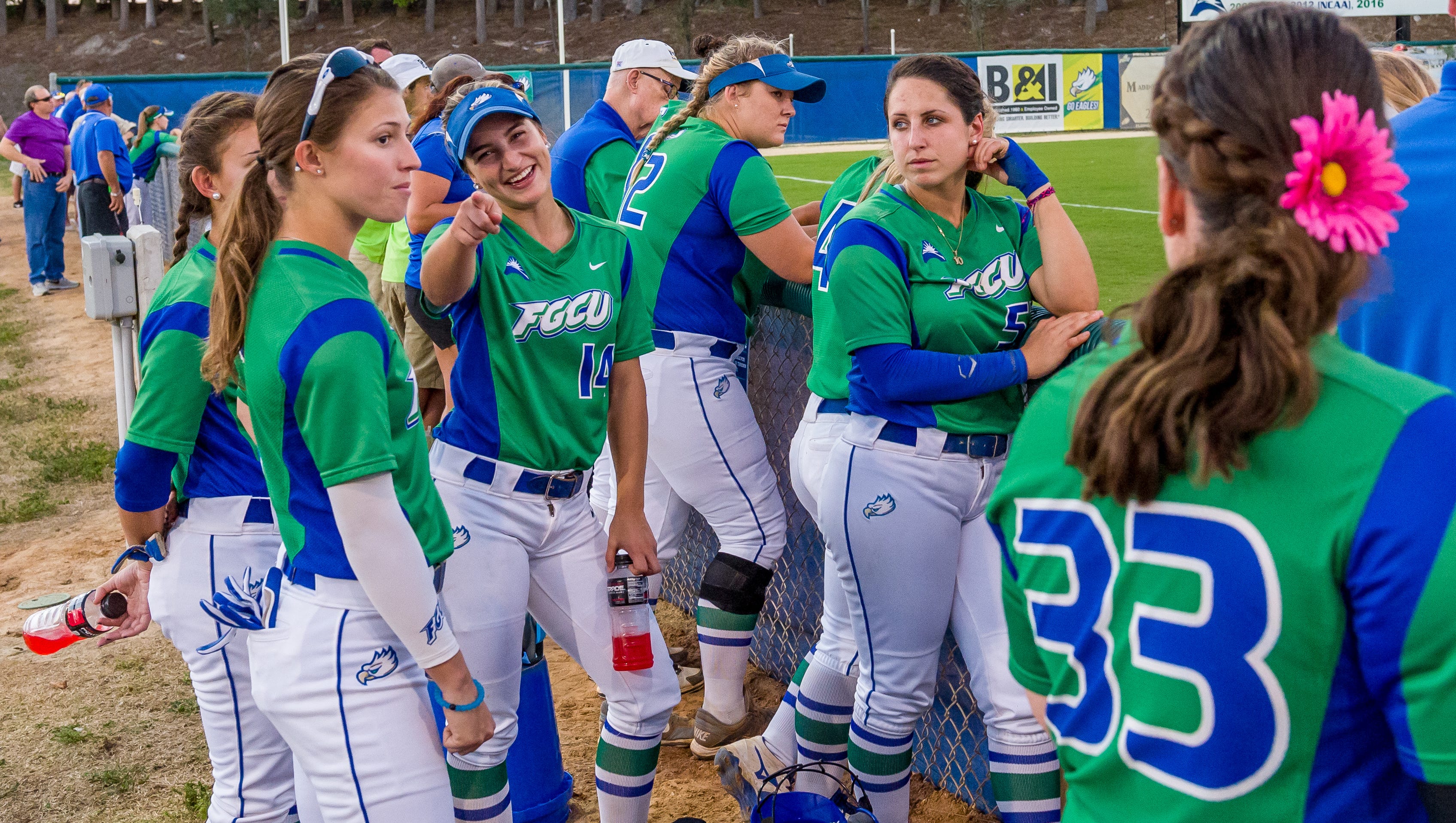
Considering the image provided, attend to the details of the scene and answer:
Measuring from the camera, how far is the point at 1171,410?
1224 millimetres

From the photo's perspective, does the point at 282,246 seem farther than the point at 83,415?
No

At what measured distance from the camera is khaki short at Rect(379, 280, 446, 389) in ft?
18.0

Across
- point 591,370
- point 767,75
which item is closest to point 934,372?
point 591,370

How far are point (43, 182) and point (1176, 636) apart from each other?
15.5m

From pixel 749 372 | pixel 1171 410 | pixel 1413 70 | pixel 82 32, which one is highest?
→ pixel 82 32

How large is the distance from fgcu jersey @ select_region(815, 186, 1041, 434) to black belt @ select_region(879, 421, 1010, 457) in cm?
2

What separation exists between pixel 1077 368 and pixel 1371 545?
1.20ft

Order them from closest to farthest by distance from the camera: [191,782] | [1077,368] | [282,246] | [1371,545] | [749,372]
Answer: [1371,545] < [1077,368] < [282,246] < [191,782] < [749,372]

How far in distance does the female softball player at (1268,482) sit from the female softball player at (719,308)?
2.72 meters

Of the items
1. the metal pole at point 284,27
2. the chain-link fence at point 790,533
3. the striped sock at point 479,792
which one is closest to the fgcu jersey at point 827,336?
the chain-link fence at point 790,533

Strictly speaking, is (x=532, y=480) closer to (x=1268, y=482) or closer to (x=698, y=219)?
(x=698, y=219)

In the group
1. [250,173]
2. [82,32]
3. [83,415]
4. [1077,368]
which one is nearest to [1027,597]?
[1077,368]

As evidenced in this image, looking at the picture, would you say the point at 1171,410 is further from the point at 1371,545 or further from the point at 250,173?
the point at 250,173

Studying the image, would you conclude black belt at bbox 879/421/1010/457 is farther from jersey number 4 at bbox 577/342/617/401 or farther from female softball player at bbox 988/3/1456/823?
female softball player at bbox 988/3/1456/823
